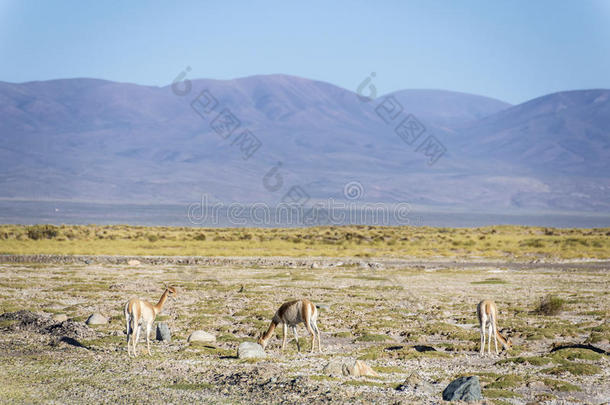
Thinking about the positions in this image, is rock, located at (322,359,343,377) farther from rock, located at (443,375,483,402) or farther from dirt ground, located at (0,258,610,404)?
rock, located at (443,375,483,402)

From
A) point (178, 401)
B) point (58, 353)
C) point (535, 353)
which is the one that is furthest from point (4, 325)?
point (535, 353)

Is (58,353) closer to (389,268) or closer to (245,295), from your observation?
(245,295)

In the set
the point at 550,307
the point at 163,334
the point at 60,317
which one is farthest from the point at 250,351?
the point at 550,307

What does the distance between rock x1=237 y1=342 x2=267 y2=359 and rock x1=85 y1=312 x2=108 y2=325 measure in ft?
22.5

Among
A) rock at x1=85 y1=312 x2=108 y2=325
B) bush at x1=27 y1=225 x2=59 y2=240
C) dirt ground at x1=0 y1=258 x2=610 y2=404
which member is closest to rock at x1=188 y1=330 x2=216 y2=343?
dirt ground at x1=0 y1=258 x2=610 y2=404

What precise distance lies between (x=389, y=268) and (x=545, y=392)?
33970mm

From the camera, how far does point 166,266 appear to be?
160 feet

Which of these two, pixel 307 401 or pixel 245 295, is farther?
pixel 245 295

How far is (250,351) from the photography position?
58.7ft

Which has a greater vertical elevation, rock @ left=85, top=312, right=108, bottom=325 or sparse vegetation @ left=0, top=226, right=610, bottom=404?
rock @ left=85, top=312, right=108, bottom=325

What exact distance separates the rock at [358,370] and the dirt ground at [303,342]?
8.8 inches

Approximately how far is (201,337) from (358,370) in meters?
Answer: 6.11

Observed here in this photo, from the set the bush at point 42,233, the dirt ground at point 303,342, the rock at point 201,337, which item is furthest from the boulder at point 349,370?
the bush at point 42,233

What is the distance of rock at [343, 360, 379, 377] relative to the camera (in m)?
16.0
